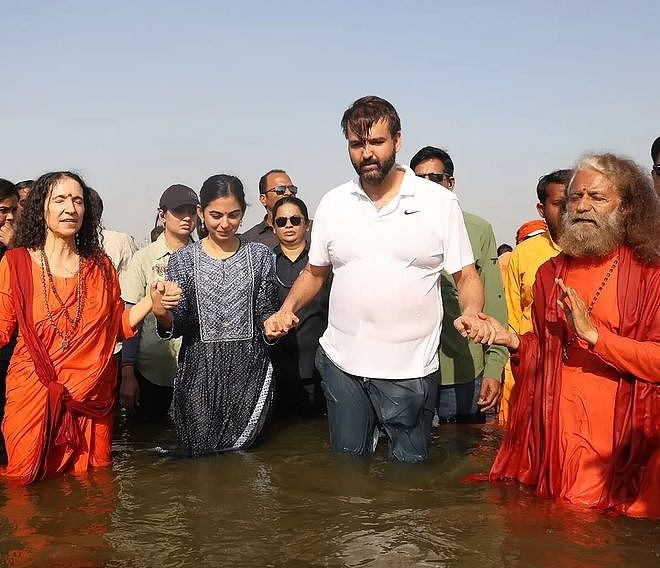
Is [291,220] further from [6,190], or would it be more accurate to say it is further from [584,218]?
[584,218]

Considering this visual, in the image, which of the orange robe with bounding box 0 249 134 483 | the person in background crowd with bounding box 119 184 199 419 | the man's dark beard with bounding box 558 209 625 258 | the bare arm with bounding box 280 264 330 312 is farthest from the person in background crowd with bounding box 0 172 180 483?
the man's dark beard with bounding box 558 209 625 258

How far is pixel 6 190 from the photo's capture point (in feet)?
20.9

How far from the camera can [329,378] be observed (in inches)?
200

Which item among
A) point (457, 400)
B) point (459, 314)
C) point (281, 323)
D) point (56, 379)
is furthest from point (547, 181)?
point (56, 379)

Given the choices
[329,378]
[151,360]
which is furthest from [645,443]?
[151,360]

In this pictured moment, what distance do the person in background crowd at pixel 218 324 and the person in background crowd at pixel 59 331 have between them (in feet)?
1.39

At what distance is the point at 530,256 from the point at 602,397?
1920 millimetres

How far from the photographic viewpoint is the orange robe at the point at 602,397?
414 cm

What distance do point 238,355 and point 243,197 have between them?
1.09 metres

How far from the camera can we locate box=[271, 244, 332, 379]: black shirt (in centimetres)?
678

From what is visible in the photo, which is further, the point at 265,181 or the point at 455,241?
the point at 265,181

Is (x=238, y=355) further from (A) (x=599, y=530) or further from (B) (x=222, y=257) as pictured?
(A) (x=599, y=530)

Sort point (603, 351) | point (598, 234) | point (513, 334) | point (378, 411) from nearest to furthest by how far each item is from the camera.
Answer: point (603, 351), point (598, 234), point (513, 334), point (378, 411)

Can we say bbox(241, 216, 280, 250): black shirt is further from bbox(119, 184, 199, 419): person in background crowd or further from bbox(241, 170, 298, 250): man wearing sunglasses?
bbox(119, 184, 199, 419): person in background crowd
